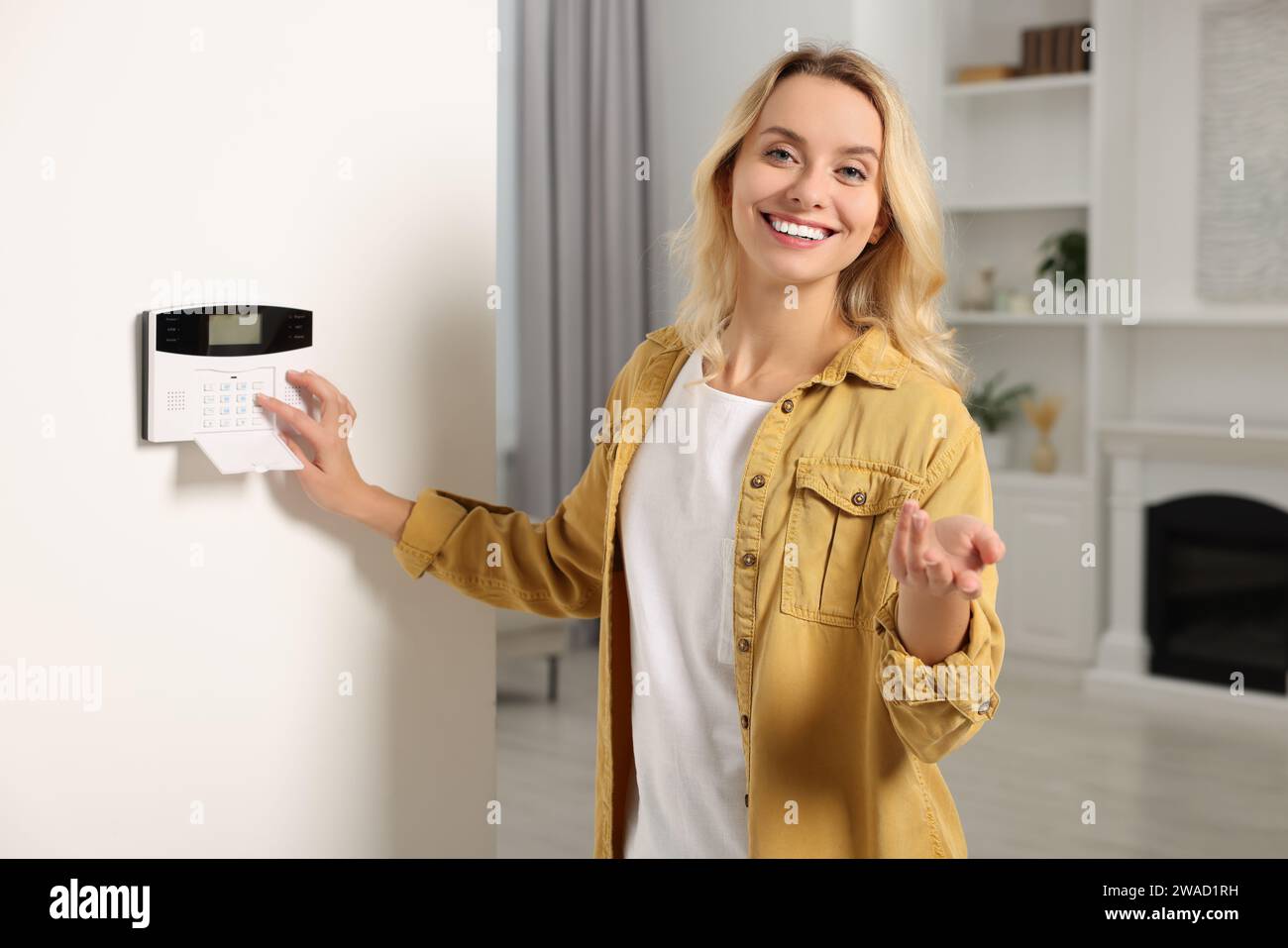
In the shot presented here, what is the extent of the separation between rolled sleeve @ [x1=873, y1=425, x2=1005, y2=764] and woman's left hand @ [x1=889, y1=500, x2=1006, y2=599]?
0.04 meters

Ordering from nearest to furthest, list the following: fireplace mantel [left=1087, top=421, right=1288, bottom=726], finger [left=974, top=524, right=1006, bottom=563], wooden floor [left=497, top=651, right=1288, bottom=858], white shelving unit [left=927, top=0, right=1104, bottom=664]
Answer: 1. finger [left=974, top=524, right=1006, bottom=563]
2. wooden floor [left=497, top=651, right=1288, bottom=858]
3. fireplace mantel [left=1087, top=421, right=1288, bottom=726]
4. white shelving unit [left=927, top=0, right=1104, bottom=664]

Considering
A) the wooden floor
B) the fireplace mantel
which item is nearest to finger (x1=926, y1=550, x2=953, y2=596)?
the wooden floor

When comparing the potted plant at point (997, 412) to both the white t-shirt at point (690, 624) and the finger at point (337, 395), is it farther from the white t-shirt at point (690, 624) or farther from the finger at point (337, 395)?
the finger at point (337, 395)

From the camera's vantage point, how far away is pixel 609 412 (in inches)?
57.4

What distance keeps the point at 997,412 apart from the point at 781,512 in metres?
4.14

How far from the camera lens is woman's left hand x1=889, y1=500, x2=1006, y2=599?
39.6 inches

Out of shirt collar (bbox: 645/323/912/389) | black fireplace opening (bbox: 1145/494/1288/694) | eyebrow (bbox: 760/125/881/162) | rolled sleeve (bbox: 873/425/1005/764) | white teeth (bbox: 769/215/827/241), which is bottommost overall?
black fireplace opening (bbox: 1145/494/1288/694)

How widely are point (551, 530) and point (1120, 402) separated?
4.08 meters

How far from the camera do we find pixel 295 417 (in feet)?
3.95

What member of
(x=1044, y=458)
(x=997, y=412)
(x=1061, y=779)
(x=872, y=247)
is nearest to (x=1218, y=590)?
(x=1044, y=458)

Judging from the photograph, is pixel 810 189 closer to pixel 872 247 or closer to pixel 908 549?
pixel 872 247

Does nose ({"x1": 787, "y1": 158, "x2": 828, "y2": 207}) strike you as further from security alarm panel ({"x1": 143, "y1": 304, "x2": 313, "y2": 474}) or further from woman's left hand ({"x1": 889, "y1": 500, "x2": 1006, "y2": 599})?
security alarm panel ({"x1": 143, "y1": 304, "x2": 313, "y2": 474})

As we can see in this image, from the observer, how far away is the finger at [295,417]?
120 centimetres
